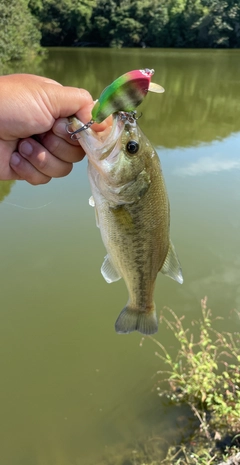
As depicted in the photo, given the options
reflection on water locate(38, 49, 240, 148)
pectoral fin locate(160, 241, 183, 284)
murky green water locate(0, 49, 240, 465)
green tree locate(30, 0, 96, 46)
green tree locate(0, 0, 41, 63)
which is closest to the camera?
pectoral fin locate(160, 241, 183, 284)

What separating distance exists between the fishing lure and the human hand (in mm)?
226

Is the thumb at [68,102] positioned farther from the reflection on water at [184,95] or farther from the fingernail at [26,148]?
the reflection on water at [184,95]

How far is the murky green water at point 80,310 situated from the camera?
359cm

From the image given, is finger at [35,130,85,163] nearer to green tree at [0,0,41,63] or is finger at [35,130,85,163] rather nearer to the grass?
the grass

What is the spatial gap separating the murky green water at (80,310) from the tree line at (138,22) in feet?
143

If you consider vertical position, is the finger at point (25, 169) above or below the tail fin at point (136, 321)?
above

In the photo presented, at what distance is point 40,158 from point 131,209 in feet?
1.89

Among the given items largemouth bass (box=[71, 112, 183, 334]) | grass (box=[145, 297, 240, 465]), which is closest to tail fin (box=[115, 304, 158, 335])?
largemouth bass (box=[71, 112, 183, 334])

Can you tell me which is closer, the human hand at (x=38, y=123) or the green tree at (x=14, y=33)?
the human hand at (x=38, y=123)

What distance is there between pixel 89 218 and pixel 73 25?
51.5 metres

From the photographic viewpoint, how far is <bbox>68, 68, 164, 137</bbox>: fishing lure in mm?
1303

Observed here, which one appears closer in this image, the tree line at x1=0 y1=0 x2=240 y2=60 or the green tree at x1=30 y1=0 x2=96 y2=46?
the tree line at x1=0 y1=0 x2=240 y2=60

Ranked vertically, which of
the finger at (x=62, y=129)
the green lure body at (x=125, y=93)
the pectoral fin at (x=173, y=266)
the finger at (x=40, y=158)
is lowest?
the pectoral fin at (x=173, y=266)

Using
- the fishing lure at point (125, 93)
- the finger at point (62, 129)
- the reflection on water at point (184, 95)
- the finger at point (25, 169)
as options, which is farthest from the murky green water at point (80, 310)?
the reflection on water at point (184, 95)
